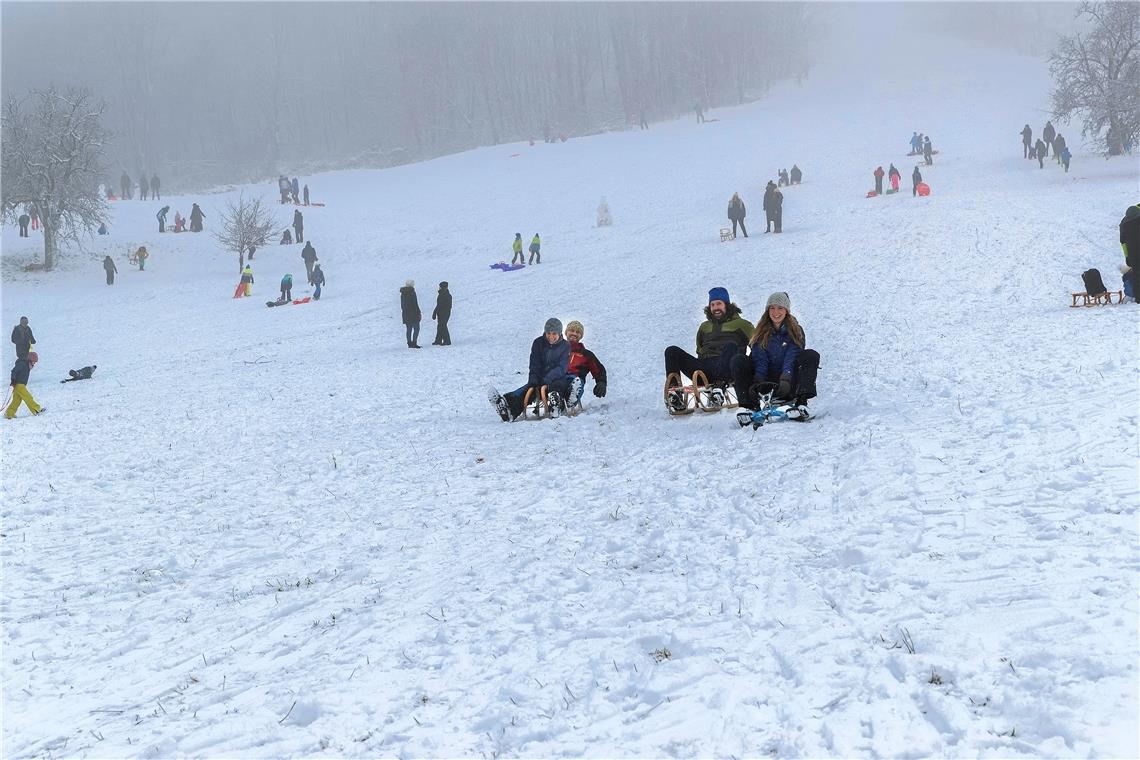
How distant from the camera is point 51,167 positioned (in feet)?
115

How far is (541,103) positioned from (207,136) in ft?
137

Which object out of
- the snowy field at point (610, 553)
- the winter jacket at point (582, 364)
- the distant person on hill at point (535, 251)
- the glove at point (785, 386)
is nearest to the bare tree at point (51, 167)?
the distant person on hill at point (535, 251)

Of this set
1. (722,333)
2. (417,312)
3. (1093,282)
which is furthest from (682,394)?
(417,312)

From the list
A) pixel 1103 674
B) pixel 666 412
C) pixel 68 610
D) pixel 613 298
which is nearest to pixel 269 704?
pixel 68 610

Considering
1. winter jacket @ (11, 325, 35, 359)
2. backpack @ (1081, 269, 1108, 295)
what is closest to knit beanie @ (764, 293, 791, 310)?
backpack @ (1081, 269, 1108, 295)

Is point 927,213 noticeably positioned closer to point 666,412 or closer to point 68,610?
point 666,412

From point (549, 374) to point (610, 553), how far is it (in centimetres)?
486

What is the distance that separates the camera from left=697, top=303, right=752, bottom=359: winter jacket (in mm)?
9008

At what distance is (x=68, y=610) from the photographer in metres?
5.46

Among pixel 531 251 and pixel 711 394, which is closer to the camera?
→ pixel 711 394

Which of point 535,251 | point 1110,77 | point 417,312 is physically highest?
point 1110,77

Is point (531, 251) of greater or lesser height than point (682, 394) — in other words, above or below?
above

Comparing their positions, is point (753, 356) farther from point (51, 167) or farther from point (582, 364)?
point (51, 167)

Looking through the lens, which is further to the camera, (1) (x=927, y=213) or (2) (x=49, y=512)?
(1) (x=927, y=213)
